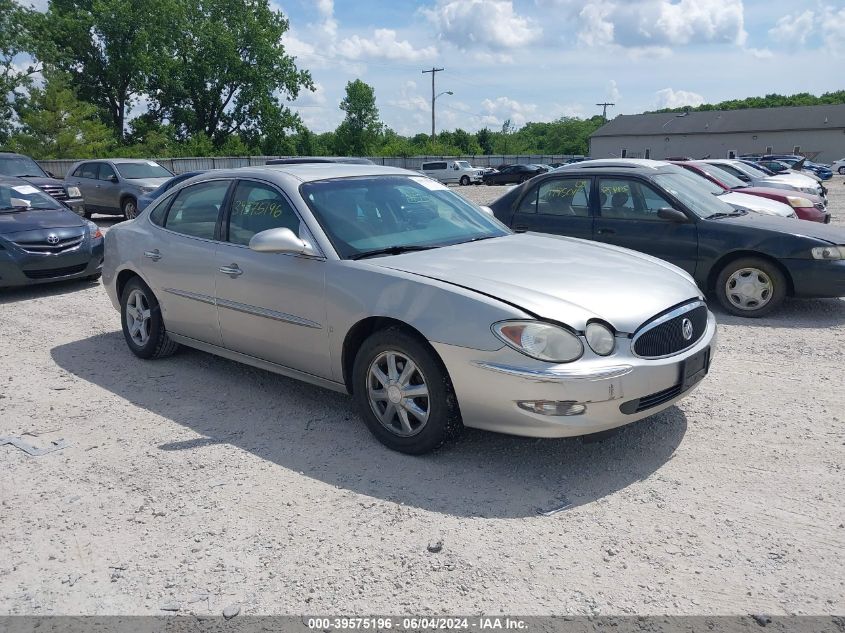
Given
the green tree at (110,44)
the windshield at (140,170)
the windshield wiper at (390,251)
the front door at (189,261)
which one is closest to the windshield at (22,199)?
the front door at (189,261)

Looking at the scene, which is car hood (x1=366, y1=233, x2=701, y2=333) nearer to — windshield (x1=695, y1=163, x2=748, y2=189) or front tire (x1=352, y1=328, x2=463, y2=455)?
front tire (x1=352, y1=328, x2=463, y2=455)

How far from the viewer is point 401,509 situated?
A: 343cm

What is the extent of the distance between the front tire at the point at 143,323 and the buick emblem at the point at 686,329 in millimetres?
3999

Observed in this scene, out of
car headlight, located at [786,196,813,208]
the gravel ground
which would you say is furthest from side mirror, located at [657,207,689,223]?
car headlight, located at [786,196,813,208]

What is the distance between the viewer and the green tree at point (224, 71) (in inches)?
2127

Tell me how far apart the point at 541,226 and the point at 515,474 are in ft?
16.5

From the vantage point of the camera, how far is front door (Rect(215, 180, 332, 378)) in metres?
4.34

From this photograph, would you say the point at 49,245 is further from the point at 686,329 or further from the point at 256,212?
the point at 686,329

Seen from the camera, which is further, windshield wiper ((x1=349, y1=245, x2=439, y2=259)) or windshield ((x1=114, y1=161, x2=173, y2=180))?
windshield ((x1=114, y1=161, x2=173, y2=180))

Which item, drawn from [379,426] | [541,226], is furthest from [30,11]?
[379,426]

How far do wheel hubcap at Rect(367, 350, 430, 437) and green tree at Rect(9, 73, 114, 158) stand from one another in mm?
39414

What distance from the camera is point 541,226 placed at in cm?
834

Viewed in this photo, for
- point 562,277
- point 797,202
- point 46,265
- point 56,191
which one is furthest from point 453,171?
point 562,277

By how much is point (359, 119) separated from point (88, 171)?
60.5 m
